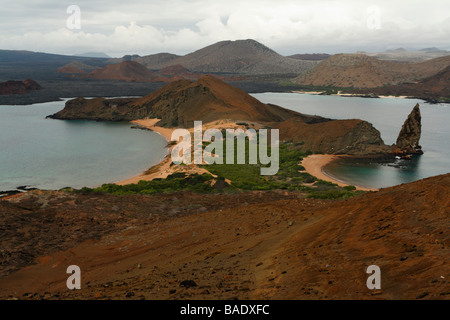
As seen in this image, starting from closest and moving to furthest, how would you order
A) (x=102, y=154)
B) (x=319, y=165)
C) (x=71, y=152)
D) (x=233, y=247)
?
1. (x=233, y=247)
2. (x=319, y=165)
3. (x=102, y=154)
4. (x=71, y=152)

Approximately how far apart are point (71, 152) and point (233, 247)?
4810 cm

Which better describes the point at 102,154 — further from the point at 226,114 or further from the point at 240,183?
the point at 240,183

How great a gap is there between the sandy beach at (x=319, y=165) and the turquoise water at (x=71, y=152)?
20.4m

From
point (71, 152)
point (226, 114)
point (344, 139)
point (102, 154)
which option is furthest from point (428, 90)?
point (71, 152)

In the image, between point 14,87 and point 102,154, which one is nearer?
point 102,154

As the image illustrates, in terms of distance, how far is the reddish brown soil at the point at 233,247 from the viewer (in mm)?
9664

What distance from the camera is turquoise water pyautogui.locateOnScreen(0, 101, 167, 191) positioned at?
1681 inches

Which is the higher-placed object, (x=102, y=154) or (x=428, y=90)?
(x=428, y=90)

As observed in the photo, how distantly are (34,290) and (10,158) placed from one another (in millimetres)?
43946

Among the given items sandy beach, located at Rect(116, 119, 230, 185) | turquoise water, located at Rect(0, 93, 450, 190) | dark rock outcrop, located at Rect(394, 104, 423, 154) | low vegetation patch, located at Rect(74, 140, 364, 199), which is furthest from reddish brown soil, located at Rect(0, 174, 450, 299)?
dark rock outcrop, located at Rect(394, 104, 423, 154)

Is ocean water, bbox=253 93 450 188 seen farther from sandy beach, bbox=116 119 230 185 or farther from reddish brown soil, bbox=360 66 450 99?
reddish brown soil, bbox=360 66 450 99

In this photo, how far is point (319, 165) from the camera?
47.6m

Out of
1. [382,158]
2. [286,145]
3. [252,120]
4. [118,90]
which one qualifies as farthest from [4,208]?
[118,90]

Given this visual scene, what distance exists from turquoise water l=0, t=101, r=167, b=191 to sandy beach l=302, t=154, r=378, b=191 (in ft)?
67.0
